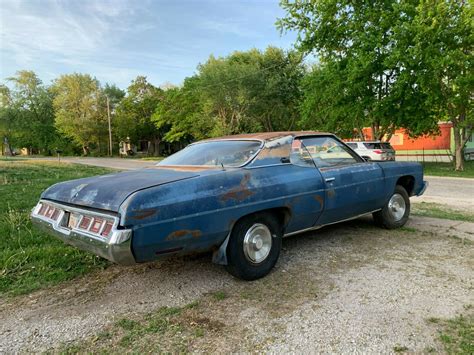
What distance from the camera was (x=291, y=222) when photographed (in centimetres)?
362

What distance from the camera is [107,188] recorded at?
2938 millimetres

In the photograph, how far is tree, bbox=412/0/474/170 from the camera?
51.2 feet

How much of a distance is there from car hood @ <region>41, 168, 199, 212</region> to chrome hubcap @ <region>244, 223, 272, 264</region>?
2.50 ft

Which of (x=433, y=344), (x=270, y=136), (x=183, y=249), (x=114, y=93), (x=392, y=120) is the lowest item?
(x=433, y=344)

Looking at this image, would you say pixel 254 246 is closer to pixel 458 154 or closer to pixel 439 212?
pixel 439 212

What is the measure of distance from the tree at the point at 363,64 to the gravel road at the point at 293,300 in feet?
50.0

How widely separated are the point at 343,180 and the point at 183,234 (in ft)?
7.14

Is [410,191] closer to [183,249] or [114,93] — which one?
[183,249]

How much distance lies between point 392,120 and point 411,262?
1725 cm

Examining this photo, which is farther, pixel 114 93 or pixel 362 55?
pixel 114 93

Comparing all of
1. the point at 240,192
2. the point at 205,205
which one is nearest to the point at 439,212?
the point at 240,192

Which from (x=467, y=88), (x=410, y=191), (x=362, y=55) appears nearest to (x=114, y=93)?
(x=362, y=55)

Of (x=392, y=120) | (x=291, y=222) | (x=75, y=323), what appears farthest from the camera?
(x=392, y=120)

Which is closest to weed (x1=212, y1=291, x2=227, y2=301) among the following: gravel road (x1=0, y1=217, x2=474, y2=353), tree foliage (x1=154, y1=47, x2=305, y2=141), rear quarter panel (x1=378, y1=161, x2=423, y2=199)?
gravel road (x1=0, y1=217, x2=474, y2=353)
